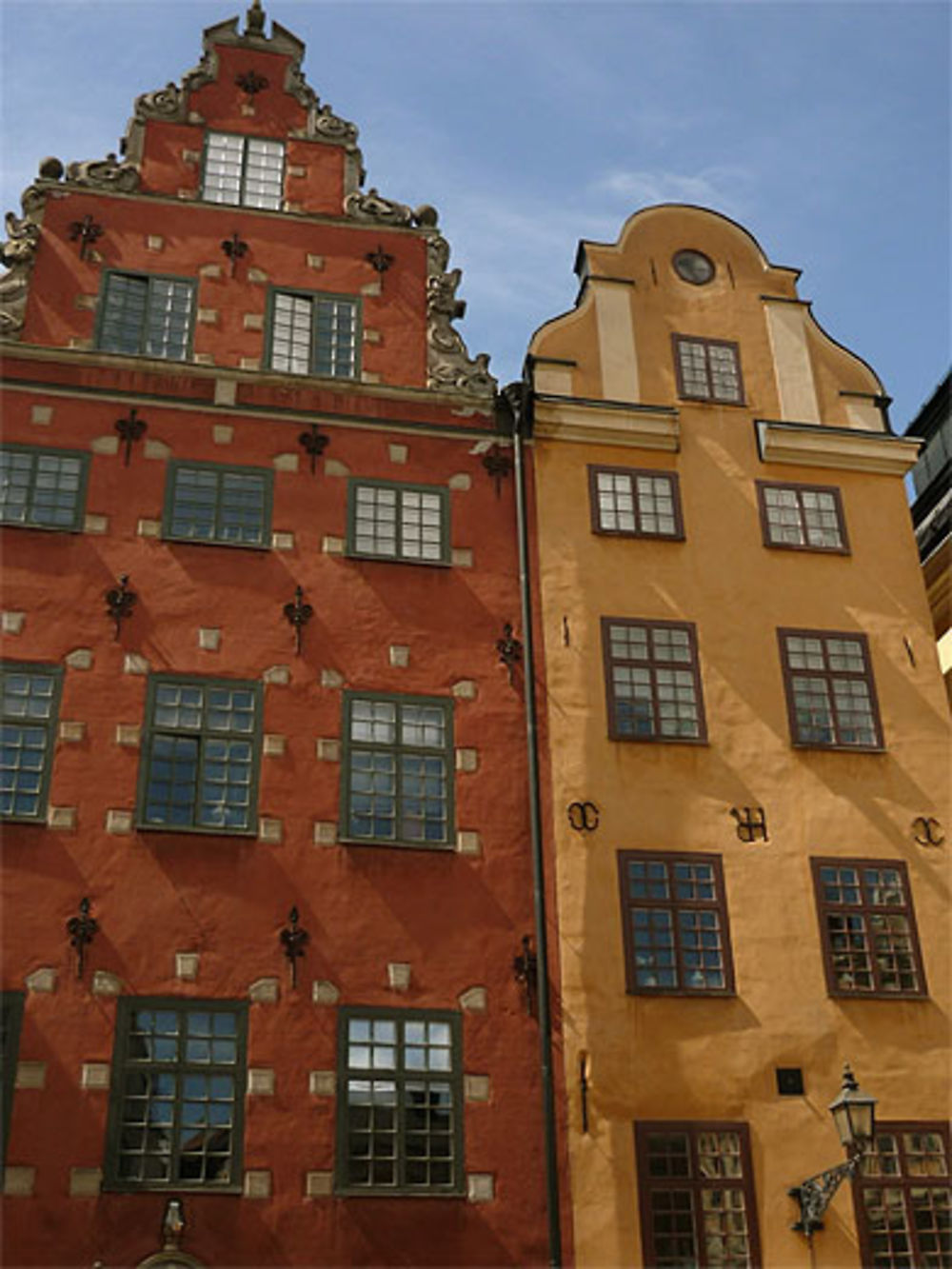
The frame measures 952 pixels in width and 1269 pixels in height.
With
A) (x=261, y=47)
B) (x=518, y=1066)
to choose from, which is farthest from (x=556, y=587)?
(x=261, y=47)

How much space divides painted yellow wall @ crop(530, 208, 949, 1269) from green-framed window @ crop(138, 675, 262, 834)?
365cm

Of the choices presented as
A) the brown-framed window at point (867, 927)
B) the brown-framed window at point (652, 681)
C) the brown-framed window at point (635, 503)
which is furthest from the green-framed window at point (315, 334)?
the brown-framed window at point (867, 927)

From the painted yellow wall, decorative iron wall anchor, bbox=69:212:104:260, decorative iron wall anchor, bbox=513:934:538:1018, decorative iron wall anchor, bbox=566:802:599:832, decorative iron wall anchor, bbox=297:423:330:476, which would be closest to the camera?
the painted yellow wall

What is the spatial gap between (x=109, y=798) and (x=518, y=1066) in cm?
534

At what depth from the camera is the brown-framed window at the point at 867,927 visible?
53.9ft

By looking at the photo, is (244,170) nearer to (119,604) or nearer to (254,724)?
(119,604)

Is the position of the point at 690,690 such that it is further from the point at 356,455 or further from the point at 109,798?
the point at 109,798

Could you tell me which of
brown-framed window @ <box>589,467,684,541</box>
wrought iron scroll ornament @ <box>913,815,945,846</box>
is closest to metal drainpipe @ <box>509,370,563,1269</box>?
brown-framed window @ <box>589,467,684,541</box>

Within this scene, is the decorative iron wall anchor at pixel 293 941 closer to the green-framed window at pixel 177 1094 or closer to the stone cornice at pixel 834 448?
the green-framed window at pixel 177 1094

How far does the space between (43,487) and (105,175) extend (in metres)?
5.29

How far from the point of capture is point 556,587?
18344mm

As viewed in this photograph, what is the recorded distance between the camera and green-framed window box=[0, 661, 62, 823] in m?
15.4

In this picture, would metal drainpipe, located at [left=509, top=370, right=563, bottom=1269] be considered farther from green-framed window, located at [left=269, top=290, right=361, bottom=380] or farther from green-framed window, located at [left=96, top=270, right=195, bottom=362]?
green-framed window, located at [left=96, top=270, right=195, bottom=362]

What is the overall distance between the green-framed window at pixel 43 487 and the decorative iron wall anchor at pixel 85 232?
3.41 meters
